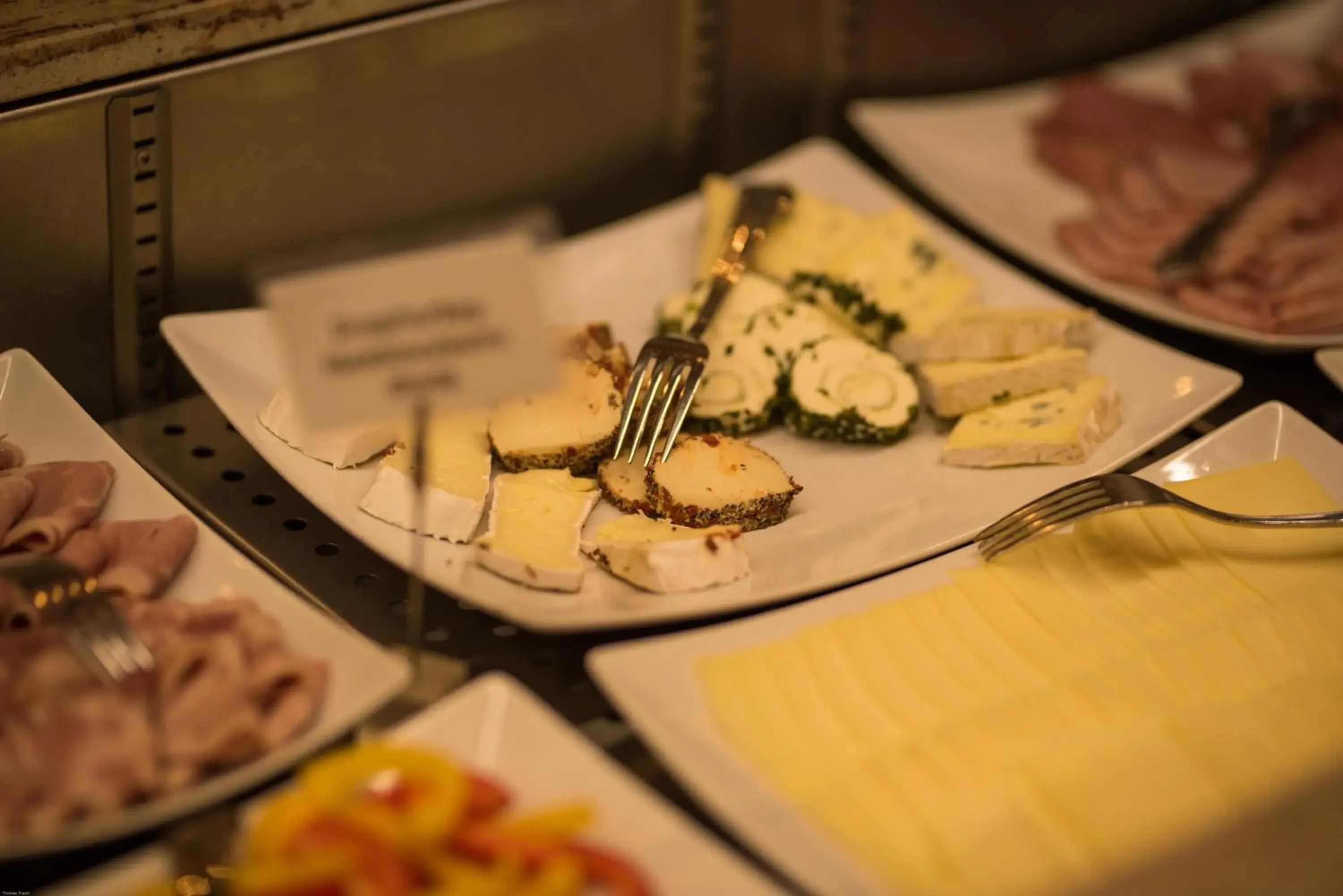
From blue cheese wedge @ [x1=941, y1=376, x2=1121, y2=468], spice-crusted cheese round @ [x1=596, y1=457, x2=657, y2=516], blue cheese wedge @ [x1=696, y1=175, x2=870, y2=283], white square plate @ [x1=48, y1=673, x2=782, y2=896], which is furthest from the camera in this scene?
blue cheese wedge @ [x1=696, y1=175, x2=870, y2=283]

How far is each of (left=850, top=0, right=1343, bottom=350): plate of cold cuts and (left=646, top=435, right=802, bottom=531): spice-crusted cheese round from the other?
0.87 metres

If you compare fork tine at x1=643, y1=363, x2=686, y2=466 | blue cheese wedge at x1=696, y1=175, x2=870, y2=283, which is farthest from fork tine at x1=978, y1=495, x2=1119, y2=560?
blue cheese wedge at x1=696, y1=175, x2=870, y2=283

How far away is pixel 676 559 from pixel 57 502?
773mm

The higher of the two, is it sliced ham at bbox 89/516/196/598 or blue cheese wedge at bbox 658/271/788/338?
blue cheese wedge at bbox 658/271/788/338

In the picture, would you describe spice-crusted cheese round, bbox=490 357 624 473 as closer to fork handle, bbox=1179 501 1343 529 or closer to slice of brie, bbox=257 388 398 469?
slice of brie, bbox=257 388 398 469

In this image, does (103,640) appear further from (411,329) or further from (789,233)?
(789,233)

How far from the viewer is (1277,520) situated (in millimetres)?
1814

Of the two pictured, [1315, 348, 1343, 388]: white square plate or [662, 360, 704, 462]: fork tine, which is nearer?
[662, 360, 704, 462]: fork tine

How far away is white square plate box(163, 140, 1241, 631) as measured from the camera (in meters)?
1.66

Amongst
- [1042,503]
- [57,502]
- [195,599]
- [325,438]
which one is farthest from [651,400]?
[57,502]

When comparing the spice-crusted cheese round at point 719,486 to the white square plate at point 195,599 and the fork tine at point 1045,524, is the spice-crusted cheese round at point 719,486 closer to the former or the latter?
the fork tine at point 1045,524

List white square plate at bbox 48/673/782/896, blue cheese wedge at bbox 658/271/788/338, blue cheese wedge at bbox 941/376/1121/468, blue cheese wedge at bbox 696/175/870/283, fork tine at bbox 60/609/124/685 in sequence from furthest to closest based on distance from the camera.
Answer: blue cheese wedge at bbox 696/175/870/283, blue cheese wedge at bbox 658/271/788/338, blue cheese wedge at bbox 941/376/1121/468, fork tine at bbox 60/609/124/685, white square plate at bbox 48/673/782/896

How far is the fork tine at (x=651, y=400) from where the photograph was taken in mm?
1939

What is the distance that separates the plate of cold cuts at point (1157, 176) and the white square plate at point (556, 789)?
1459 mm
